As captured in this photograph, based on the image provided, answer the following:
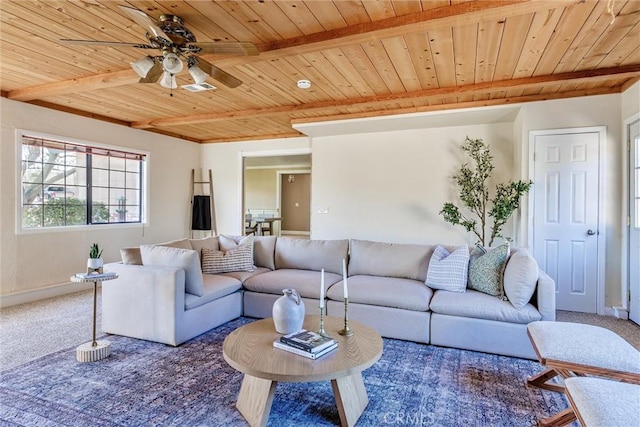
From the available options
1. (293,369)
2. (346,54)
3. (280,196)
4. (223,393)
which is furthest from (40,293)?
(280,196)

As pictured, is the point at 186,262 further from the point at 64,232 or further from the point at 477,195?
the point at 477,195

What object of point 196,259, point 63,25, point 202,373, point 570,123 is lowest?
point 202,373

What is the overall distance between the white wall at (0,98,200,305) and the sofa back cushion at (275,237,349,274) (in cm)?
299

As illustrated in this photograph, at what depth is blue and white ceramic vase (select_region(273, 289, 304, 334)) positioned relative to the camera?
2.20 m

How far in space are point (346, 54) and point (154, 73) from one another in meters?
1.61

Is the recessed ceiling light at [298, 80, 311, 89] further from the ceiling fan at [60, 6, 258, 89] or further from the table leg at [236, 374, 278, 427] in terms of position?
the table leg at [236, 374, 278, 427]

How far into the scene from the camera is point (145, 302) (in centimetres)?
302

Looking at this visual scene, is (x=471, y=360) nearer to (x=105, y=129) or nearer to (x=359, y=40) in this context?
(x=359, y=40)

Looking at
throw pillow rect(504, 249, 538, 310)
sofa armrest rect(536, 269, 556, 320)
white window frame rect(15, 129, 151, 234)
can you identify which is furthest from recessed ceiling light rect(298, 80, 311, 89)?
white window frame rect(15, 129, 151, 234)

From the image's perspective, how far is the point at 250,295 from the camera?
146 inches

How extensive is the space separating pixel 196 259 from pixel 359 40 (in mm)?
2281

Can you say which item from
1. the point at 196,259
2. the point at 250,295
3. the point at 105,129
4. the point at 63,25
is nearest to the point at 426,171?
the point at 250,295

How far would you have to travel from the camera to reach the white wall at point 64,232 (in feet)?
13.8

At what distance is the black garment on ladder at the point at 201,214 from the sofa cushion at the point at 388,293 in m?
4.26
